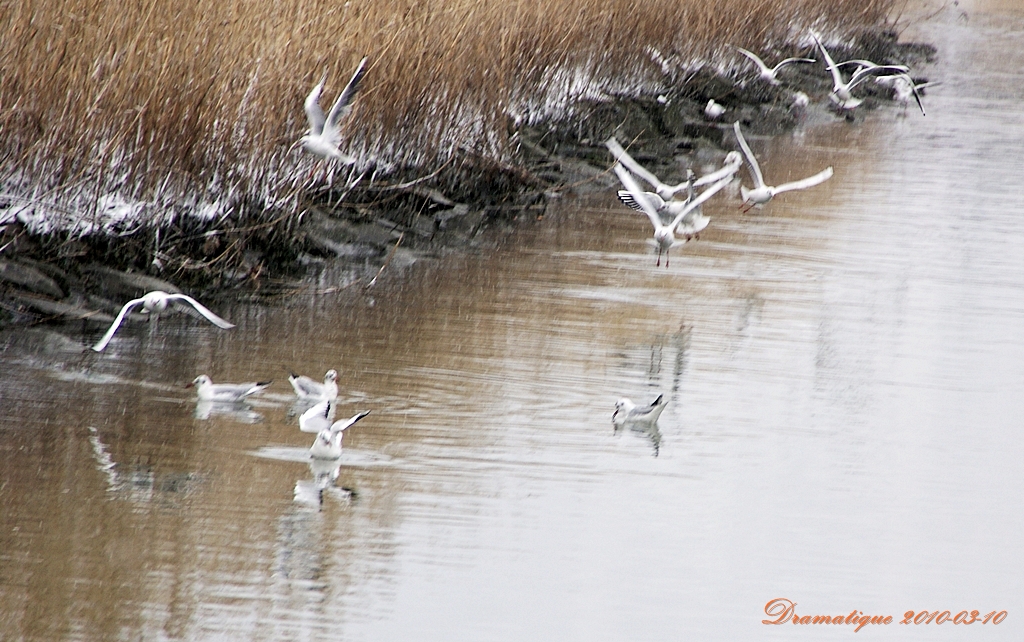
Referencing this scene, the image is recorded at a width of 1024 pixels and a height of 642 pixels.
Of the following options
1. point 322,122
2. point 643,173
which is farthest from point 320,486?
point 643,173

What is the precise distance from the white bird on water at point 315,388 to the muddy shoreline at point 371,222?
186 cm

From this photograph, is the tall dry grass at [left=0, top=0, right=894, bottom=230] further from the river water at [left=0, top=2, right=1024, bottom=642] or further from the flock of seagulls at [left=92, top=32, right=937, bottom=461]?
the river water at [left=0, top=2, right=1024, bottom=642]

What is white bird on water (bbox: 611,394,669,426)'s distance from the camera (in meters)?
7.92

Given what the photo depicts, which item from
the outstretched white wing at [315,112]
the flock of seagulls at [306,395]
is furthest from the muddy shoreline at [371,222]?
the outstretched white wing at [315,112]

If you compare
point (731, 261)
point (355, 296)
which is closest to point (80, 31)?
point (355, 296)

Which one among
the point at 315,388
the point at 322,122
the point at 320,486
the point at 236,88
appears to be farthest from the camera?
the point at 236,88

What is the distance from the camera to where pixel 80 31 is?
29.9 feet

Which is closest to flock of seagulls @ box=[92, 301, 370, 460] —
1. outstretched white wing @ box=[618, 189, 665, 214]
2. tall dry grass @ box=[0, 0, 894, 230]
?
tall dry grass @ box=[0, 0, 894, 230]

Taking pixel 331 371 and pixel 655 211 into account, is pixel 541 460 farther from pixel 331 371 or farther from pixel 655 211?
pixel 655 211

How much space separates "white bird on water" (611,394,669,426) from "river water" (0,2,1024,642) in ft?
0.25

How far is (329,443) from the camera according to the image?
7.08m

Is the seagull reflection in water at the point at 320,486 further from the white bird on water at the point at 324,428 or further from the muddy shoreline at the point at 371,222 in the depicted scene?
the muddy shoreline at the point at 371,222

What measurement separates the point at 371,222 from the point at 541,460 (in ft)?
17.5

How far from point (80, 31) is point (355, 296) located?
8.33ft
